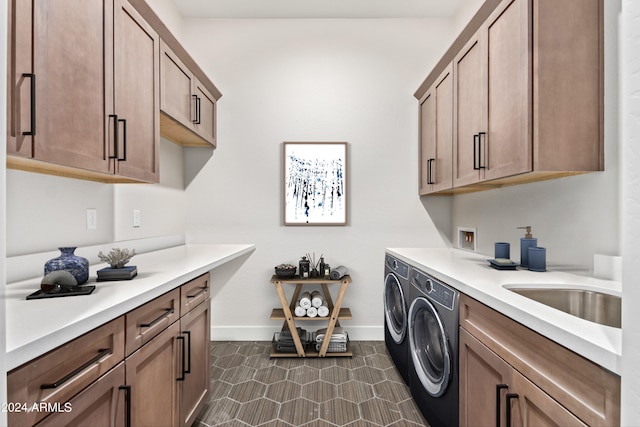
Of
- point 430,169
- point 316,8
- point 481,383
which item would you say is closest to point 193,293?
point 481,383

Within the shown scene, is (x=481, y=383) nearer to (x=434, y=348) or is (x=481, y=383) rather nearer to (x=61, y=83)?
(x=434, y=348)

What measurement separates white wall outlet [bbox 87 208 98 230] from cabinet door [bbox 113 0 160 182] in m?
0.39

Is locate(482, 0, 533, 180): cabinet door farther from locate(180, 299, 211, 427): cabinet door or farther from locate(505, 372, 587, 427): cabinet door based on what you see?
locate(180, 299, 211, 427): cabinet door

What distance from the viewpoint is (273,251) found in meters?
2.90

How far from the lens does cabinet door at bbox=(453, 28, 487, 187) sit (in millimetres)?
1671

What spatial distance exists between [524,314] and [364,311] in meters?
2.10

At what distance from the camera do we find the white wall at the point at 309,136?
290 centimetres

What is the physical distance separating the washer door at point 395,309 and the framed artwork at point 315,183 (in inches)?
29.2

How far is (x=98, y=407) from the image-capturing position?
0.91 metres

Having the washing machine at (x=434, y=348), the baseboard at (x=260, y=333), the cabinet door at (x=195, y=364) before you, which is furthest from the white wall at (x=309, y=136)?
the cabinet door at (x=195, y=364)

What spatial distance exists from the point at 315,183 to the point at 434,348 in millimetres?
1722

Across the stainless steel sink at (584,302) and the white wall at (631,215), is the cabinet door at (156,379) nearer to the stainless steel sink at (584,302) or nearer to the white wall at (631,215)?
the white wall at (631,215)

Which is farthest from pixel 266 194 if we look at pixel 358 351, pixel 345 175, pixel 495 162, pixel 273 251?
pixel 495 162

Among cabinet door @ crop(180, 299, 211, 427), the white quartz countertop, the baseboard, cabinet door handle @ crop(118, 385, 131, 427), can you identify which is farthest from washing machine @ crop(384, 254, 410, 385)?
cabinet door handle @ crop(118, 385, 131, 427)
